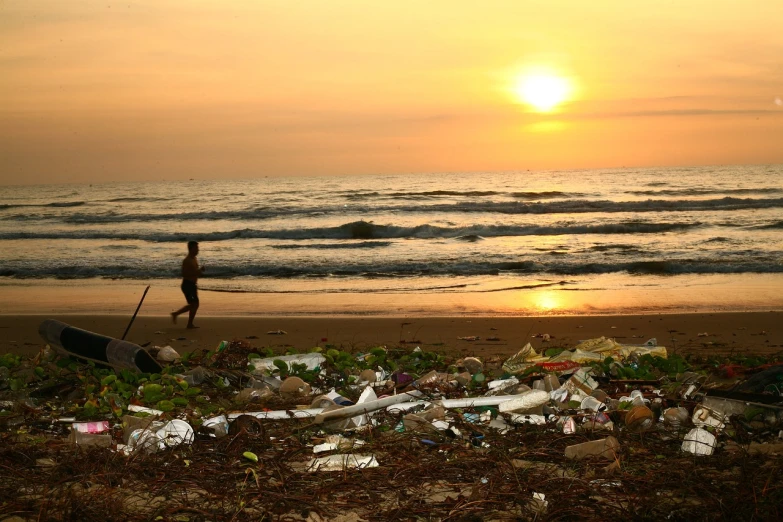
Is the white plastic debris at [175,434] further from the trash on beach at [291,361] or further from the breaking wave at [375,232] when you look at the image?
the breaking wave at [375,232]

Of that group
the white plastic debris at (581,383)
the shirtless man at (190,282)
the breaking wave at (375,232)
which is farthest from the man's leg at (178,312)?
the breaking wave at (375,232)

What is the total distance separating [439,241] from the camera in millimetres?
24641

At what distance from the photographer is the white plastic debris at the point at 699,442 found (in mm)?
3971

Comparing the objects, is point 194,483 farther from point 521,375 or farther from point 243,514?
point 521,375

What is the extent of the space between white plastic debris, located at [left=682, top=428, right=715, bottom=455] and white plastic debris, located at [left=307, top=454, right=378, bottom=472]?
187cm

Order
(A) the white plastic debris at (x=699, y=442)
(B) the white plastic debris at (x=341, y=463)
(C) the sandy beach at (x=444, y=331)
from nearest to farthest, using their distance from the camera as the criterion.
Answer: (B) the white plastic debris at (x=341, y=463) < (A) the white plastic debris at (x=699, y=442) < (C) the sandy beach at (x=444, y=331)

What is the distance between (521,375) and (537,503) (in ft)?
7.91

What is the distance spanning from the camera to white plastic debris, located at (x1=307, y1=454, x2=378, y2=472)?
3826mm

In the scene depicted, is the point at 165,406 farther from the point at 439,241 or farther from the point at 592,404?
the point at 439,241

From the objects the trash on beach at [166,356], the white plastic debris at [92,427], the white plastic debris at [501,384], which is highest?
the white plastic debris at [501,384]

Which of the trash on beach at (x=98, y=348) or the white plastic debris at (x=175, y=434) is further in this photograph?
the trash on beach at (x=98, y=348)

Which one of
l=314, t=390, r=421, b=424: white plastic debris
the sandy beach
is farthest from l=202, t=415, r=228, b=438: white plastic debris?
the sandy beach

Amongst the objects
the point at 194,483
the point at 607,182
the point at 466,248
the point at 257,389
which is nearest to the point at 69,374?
the point at 257,389

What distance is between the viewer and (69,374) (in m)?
5.93
